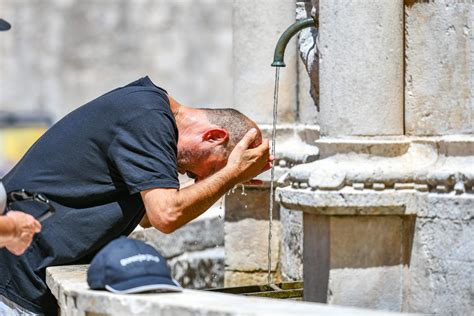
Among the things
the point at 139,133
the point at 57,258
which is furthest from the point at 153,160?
the point at 57,258

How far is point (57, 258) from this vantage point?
482cm

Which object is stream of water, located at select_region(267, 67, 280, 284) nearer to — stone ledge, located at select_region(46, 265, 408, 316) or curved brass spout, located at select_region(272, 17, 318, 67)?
curved brass spout, located at select_region(272, 17, 318, 67)

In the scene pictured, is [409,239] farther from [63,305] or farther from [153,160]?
[63,305]

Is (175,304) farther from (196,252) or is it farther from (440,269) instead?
(196,252)

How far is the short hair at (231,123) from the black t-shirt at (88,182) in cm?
27

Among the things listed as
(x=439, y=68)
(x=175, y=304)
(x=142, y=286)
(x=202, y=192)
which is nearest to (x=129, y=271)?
(x=142, y=286)

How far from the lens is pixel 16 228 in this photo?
4289 mm

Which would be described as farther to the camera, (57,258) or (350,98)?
(350,98)

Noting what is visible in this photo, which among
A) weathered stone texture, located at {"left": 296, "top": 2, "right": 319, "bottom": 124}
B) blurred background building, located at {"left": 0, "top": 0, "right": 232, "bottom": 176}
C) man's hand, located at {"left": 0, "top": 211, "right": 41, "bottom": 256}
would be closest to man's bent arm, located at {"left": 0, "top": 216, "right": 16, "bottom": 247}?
man's hand, located at {"left": 0, "top": 211, "right": 41, "bottom": 256}

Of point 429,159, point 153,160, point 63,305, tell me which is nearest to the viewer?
point 63,305

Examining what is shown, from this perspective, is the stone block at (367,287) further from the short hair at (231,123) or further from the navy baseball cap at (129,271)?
the navy baseball cap at (129,271)

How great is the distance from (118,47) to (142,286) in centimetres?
1340

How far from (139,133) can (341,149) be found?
1.01m

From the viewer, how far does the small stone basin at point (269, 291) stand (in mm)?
5879
